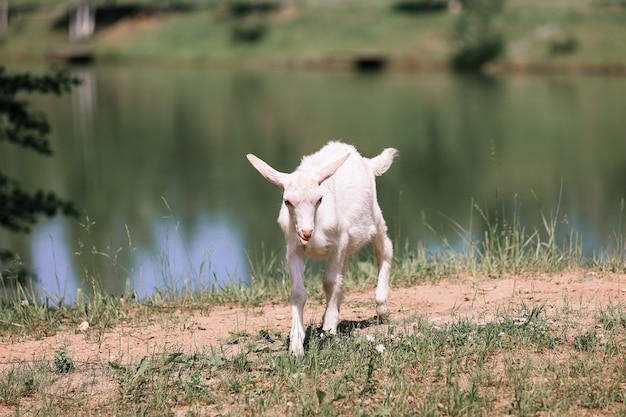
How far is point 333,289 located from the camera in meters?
7.08

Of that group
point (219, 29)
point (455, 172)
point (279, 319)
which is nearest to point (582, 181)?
point (455, 172)

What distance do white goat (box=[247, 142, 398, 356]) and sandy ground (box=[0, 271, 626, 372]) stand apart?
0.50 meters

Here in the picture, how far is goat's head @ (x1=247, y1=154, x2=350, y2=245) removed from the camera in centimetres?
637

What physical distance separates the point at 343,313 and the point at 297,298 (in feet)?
4.97

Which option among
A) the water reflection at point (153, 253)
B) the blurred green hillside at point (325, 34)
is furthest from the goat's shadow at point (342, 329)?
the blurred green hillside at point (325, 34)

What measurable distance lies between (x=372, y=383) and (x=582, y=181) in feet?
67.4

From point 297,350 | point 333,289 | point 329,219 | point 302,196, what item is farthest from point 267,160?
point 297,350

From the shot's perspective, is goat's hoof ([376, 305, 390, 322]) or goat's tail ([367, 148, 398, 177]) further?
goat's tail ([367, 148, 398, 177])

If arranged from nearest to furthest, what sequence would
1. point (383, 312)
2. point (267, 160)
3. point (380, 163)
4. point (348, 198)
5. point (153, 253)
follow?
point (348, 198) < point (383, 312) < point (380, 163) < point (153, 253) < point (267, 160)

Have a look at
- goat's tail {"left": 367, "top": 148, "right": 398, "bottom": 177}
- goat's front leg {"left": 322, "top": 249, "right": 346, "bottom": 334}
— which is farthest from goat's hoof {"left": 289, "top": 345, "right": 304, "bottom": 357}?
goat's tail {"left": 367, "top": 148, "right": 398, "bottom": 177}

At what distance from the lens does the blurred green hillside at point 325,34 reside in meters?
56.2

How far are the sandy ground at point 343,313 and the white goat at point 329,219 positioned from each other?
19.5 inches

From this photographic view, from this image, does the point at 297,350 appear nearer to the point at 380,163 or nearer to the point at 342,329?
the point at 342,329

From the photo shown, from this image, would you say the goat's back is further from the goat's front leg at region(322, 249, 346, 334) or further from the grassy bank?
the grassy bank
